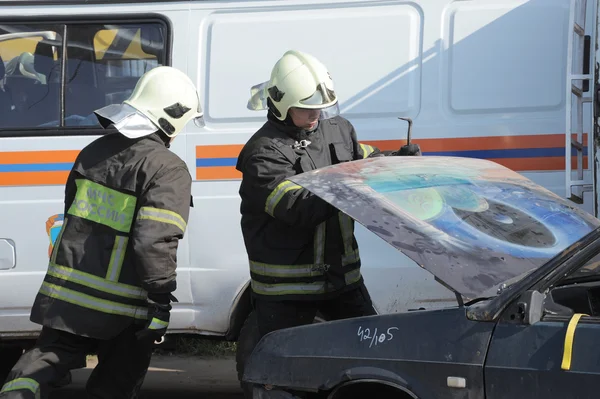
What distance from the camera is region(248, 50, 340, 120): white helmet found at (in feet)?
13.1

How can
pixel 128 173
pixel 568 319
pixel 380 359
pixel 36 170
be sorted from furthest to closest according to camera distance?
1. pixel 36 170
2. pixel 128 173
3. pixel 380 359
4. pixel 568 319

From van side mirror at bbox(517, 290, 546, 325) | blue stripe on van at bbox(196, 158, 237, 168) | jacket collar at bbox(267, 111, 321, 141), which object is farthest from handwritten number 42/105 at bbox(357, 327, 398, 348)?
blue stripe on van at bbox(196, 158, 237, 168)

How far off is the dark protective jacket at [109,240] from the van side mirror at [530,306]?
1.48 meters

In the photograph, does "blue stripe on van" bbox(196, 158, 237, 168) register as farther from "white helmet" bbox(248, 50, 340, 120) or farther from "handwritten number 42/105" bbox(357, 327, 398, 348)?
"handwritten number 42/105" bbox(357, 327, 398, 348)

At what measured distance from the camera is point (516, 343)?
119 inches

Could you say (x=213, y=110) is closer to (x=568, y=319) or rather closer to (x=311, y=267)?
(x=311, y=267)

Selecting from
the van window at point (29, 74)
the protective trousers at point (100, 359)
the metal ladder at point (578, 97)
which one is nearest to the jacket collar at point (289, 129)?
the protective trousers at point (100, 359)

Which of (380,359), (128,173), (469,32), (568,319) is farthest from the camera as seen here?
(469,32)

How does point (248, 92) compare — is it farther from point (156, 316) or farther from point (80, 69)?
point (156, 316)

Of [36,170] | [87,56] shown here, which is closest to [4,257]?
[36,170]

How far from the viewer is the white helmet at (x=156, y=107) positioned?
400 centimetres

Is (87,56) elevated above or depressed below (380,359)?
above

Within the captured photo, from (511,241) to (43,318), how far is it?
6.15 ft

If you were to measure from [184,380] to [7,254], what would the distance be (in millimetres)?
1776
